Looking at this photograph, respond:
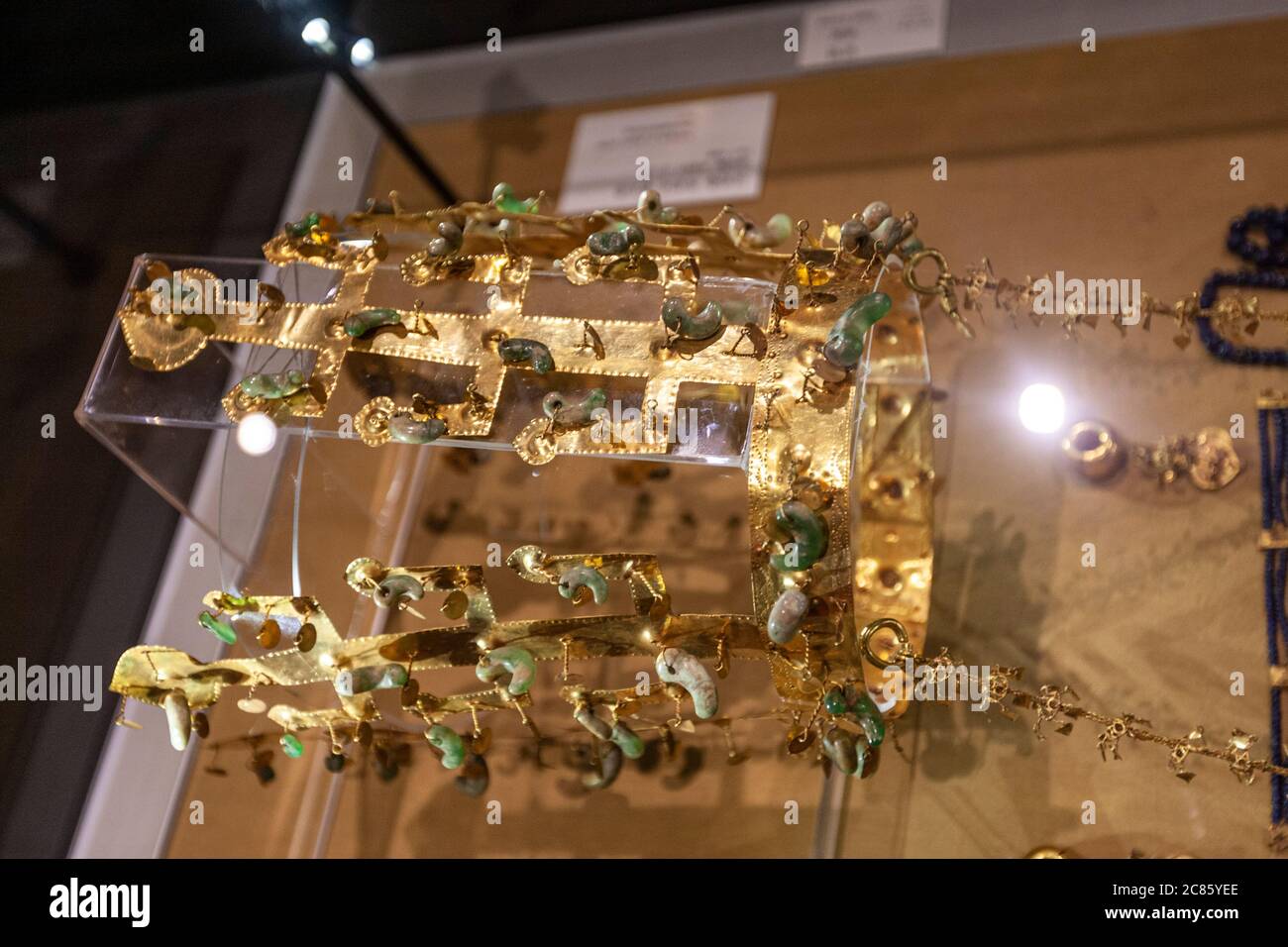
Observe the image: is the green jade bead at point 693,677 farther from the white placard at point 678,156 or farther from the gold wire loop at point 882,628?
the white placard at point 678,156

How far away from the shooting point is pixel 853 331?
135cm

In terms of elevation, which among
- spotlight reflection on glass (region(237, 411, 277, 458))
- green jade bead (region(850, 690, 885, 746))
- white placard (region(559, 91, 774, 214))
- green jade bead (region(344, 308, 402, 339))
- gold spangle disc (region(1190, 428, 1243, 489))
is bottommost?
green jade bead (region(850, 690, 885, 746))

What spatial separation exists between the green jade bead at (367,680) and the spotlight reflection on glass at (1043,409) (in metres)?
1.06

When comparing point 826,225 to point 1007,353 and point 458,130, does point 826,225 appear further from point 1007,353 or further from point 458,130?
point 458,130

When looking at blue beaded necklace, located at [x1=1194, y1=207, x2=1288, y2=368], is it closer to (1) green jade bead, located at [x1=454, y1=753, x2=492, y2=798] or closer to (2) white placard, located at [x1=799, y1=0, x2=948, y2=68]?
(2) white placard, located at [x1=799, y1=0, x2=948, y2=68]

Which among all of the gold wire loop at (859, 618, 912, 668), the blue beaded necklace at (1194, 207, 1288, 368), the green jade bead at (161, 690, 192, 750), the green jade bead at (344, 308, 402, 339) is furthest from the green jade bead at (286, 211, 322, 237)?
the blue beaded necklace at (1194, 207, 1288, 368)

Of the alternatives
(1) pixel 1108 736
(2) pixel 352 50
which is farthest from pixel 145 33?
(1) pixel 1108 736

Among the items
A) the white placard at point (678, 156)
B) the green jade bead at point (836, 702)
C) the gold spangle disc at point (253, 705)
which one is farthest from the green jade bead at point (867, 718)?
the white placard at point (678, 156)

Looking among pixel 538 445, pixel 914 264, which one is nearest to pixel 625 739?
pixel 538 445

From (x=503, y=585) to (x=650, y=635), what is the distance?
0.57m

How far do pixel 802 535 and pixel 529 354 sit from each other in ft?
1.40

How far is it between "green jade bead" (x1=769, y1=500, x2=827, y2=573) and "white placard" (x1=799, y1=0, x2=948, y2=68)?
135 centimetres

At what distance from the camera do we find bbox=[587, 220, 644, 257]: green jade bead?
59.3 inches

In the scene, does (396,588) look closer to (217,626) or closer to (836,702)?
(217,626)
